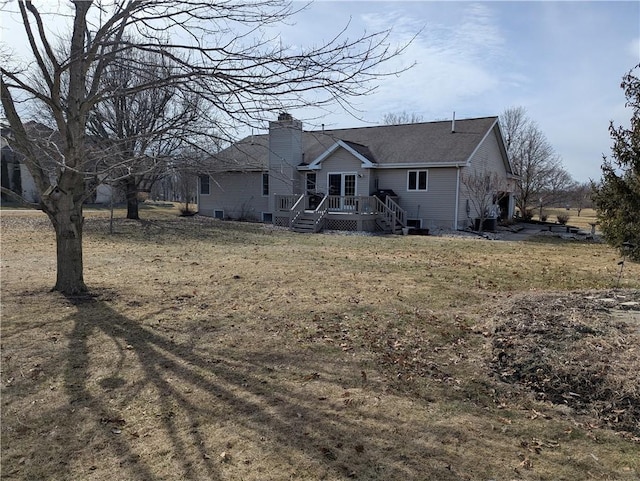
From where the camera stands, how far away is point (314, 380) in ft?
13.5

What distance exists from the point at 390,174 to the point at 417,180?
58.5 inches

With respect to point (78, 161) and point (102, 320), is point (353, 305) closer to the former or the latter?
point (102, 320)

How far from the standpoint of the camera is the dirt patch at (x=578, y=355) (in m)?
3.67

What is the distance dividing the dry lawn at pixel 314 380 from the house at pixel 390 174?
13093mm

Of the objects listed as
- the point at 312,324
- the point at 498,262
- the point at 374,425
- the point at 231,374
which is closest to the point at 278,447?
the point at 374,425

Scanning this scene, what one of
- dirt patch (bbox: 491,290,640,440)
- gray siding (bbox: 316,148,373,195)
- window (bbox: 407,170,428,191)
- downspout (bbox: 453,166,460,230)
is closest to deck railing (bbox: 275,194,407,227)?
window (bbox: 407,170,428,191)

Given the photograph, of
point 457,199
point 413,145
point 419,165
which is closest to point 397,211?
point 419,165

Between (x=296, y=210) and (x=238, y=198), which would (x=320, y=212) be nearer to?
(x=296, y=210)

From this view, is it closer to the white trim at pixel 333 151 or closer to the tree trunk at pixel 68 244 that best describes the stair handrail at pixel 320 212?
the white trim at pixel 333 151

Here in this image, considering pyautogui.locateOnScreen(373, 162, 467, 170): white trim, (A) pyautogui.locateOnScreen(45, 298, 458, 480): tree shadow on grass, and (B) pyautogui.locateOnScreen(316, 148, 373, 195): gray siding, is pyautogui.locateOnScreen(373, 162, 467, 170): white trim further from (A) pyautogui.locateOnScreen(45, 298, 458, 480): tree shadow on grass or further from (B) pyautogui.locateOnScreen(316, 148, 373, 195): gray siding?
(A) pyautogui.locateOnScreen(45, 298, 458, 480): tree shadow on grass

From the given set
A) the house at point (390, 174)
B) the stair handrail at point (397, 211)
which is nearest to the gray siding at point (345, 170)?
the house at point (390, 174)

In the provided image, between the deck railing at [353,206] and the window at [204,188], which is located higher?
the window at [204,188]

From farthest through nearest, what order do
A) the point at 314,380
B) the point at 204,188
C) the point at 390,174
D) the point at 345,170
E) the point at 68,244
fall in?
the point at 204,188
the point at 345,170
the point at 390,174
the point at 68,244
the point at 314,380

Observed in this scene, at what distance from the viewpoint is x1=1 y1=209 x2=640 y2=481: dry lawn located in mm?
2879
